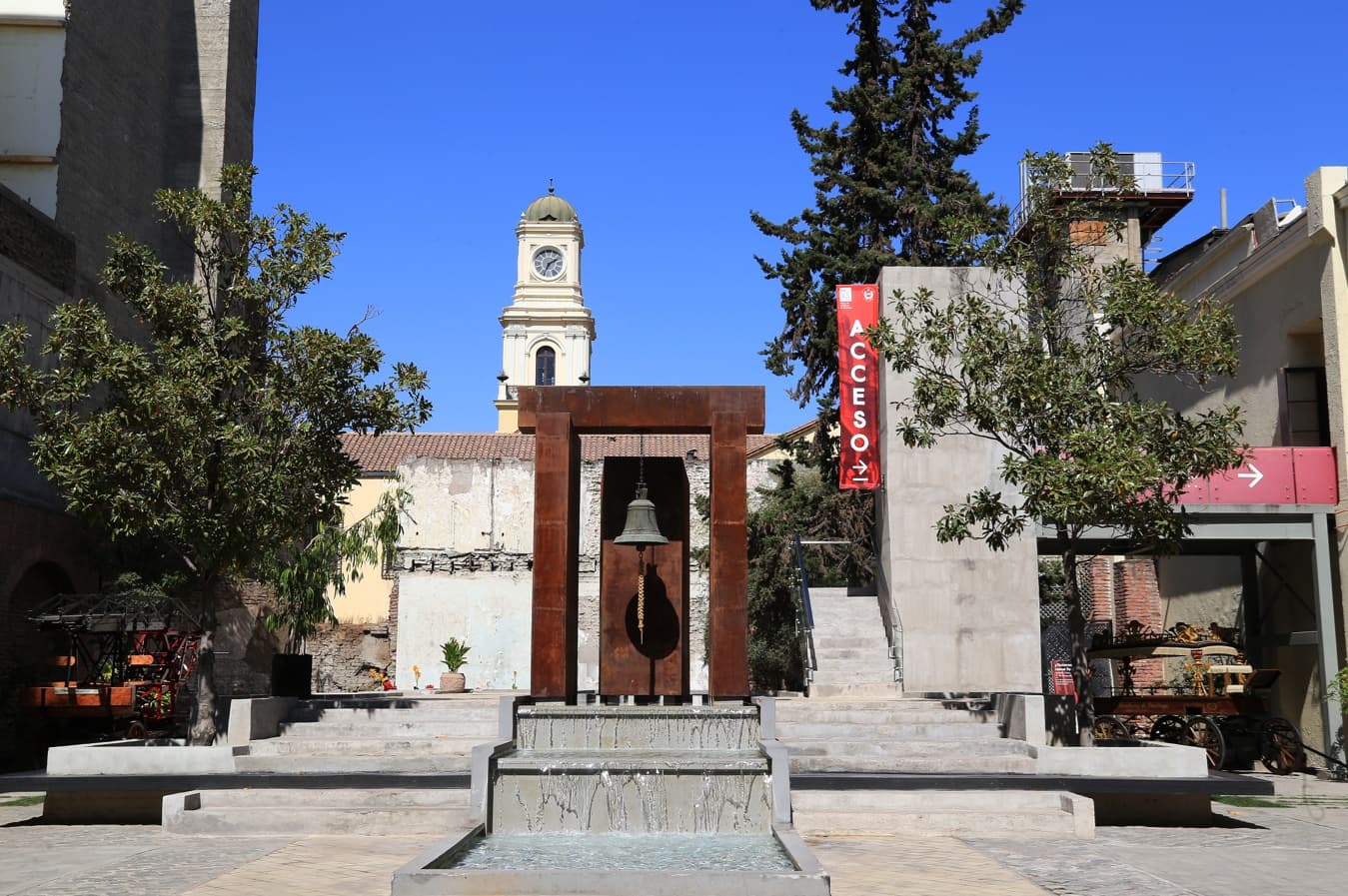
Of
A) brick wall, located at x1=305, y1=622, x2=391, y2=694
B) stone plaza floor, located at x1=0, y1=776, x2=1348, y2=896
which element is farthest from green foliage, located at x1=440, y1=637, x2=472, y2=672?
stone plaza floor, located at x1=0, y1=776, x2=1348, y2=896

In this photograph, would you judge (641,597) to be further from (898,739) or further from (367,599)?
(367,599)

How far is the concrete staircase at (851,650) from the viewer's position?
21.4 metres

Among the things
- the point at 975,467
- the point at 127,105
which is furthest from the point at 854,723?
the point at 127,105

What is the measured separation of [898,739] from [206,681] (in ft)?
26.0

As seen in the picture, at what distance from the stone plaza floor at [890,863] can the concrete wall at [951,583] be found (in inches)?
319

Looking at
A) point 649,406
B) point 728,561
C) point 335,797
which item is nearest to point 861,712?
point 728,561

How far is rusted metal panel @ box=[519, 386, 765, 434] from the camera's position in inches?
595

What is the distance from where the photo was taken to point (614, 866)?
891 centimetres

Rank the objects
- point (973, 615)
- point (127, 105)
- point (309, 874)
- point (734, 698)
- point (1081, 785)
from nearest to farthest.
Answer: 1. point (309, 874)
2. point (1081, 785)
3. point (734, 698)
4. point (973, 615)
5. point (127, 105)

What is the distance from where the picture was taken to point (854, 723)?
15797mm

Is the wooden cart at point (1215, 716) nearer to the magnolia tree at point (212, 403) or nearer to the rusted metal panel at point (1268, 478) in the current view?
the rusted metal panel at point (1268, 478)

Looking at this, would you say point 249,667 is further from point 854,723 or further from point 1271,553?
point 1271,553

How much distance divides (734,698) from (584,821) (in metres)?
4.02

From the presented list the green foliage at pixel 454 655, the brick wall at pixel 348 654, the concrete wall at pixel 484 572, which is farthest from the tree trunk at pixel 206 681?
the brick wall at pixel 348 654
